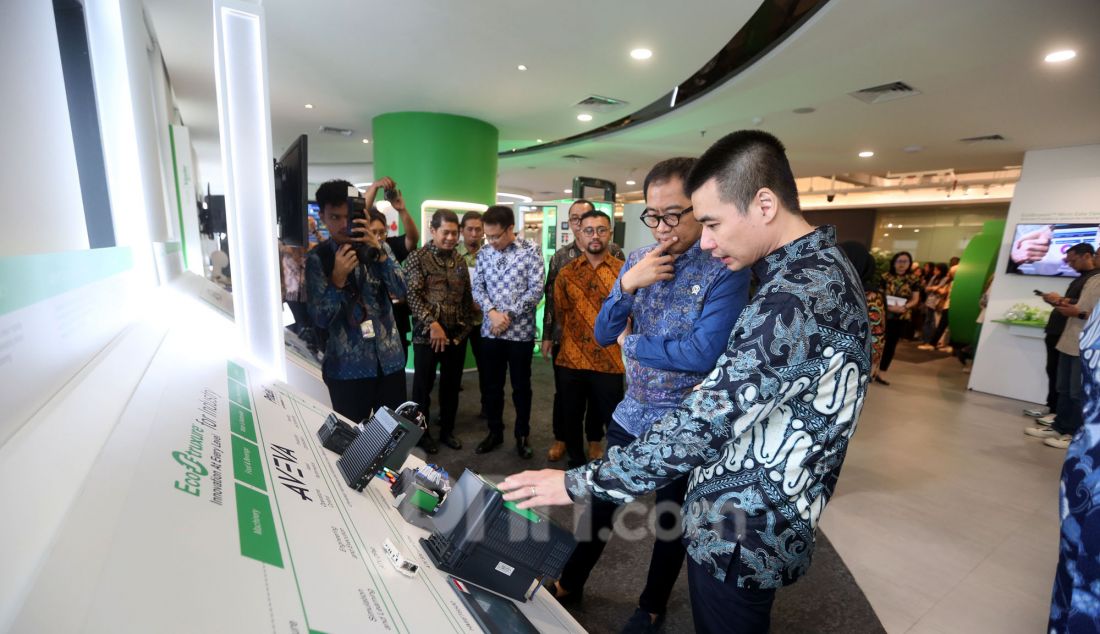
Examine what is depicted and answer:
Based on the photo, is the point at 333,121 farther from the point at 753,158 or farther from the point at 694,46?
the point at 753,158

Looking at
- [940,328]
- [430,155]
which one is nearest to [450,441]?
[430,155]

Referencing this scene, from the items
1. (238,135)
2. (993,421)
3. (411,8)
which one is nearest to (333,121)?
(411,8)

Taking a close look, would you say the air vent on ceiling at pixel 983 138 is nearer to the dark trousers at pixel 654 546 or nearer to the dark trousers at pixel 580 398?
the dark trousers at pixel 580 398

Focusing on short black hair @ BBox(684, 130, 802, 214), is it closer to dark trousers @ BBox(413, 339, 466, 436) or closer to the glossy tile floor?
the glossy tile floor

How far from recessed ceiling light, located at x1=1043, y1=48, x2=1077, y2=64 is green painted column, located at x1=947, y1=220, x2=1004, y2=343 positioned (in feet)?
16.9

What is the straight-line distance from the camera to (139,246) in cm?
169

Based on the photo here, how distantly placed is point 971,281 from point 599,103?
261 inches

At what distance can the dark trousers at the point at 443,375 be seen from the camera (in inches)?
122

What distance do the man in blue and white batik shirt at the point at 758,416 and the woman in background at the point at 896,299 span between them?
223 inches

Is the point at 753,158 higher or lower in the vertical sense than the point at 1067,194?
lower

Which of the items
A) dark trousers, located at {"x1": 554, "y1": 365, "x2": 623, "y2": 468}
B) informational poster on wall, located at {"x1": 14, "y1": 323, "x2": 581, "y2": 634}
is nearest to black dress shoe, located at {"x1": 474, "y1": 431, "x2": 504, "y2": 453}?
dark trousers, located at {"x1": 554, "y1": 365, "x2": 623, "y2": 468}

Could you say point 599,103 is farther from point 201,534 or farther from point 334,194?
point 201,534

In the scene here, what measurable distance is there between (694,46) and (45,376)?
12.0 feet

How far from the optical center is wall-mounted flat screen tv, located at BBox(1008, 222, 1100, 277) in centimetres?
502
